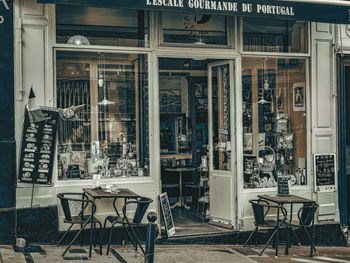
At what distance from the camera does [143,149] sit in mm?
7922

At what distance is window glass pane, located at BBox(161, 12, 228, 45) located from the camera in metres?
8.07

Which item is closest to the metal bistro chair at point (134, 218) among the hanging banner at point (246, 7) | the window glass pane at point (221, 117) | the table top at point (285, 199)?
the table top at point (285, 199)

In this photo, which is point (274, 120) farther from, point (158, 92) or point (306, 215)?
point (158, 92)

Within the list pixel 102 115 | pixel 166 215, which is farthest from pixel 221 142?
pixel 102 115

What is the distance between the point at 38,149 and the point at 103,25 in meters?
2.16

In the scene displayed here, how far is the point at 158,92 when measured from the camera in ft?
25.8

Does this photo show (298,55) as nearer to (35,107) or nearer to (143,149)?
(143,149)

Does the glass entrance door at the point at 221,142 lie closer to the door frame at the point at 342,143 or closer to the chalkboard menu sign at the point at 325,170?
the chalkboard menu sign at the point at 325,170

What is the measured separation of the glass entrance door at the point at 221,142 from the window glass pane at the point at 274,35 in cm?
59

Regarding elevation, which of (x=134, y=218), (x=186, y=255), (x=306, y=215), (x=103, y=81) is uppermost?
(x=103, y=81)

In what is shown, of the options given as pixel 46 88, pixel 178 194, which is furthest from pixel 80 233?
pixel 178 194

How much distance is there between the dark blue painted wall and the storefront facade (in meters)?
0.10

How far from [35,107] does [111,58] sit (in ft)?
4.74

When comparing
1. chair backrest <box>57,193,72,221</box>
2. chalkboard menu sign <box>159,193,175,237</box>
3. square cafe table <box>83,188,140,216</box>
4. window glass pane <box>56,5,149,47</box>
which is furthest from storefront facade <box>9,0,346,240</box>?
chair backrest <box>57,193,72,221</box>
